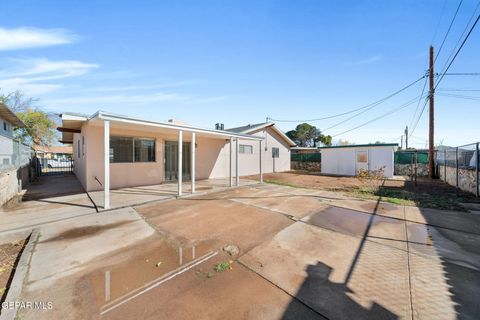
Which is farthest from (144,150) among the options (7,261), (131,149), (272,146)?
(272,146)

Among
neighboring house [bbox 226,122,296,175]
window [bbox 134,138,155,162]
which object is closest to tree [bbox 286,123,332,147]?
neighboring house [bbox 226,122,296,175]

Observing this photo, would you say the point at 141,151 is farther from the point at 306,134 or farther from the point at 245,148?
the point at 306,134

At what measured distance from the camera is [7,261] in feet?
10.7

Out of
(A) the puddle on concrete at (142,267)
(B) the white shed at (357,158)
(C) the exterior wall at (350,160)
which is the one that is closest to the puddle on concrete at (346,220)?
(A) the puddle on concrete at (142,267)

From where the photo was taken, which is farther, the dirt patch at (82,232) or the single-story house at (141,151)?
the single-story house at (141,151)

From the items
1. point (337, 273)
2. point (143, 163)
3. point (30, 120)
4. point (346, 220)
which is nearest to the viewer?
point (337, 273)

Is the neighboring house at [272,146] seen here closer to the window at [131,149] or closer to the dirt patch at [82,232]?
the window at [131,149]

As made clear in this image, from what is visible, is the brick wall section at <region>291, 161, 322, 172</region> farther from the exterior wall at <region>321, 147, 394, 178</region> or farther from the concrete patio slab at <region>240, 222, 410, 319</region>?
the concrete patio slab at <region>240, 222, 410, 319</region>

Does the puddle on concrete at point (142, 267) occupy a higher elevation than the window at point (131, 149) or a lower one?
lower

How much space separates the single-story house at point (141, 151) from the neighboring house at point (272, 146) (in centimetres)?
368

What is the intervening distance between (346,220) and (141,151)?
8940 millimetres

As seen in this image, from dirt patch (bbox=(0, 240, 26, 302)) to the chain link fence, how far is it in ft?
40.8

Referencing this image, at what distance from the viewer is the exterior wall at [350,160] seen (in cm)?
1505

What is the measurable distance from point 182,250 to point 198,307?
56.5 inches
